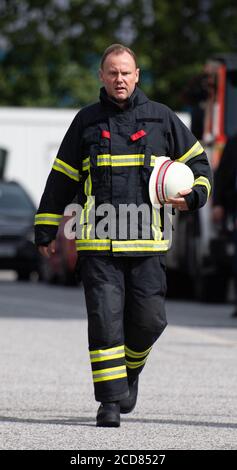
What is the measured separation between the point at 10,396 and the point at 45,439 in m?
1.86

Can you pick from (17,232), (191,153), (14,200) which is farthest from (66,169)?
(14,200)

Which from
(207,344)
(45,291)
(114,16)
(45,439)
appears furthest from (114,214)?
(114,16)

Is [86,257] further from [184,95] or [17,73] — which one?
[17,73]

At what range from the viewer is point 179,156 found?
755 cm

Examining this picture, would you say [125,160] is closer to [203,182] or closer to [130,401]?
[203,182]

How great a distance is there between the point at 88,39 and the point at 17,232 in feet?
52.9

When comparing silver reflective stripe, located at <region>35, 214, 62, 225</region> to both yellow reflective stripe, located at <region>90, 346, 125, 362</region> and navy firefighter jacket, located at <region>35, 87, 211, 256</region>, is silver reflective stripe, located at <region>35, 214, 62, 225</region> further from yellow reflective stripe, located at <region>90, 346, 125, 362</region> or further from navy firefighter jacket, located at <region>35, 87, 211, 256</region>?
yellow reflective stripe, located at <region>90, 346, 125, 362</region>

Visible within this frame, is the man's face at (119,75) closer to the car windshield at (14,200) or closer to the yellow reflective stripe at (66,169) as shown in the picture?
the yellow reflective stripe at (66,169)

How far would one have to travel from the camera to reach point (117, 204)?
744 centimetres

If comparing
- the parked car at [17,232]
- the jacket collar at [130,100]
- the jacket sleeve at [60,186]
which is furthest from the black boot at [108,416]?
the parked car at [17,232]

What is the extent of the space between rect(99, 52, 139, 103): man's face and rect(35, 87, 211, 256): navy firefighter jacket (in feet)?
0.21

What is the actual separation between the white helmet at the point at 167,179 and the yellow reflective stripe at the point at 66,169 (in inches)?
15.0

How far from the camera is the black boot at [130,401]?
767 cm

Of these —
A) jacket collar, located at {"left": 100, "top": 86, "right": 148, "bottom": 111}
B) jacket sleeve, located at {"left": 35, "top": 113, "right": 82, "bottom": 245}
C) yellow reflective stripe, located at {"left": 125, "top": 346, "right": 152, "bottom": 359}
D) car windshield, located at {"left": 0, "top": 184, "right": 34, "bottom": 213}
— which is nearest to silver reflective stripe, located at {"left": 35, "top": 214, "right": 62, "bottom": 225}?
jacket sleeve, located at {"left": 35, "top": 113, "right": 82, "bottom": 245}
